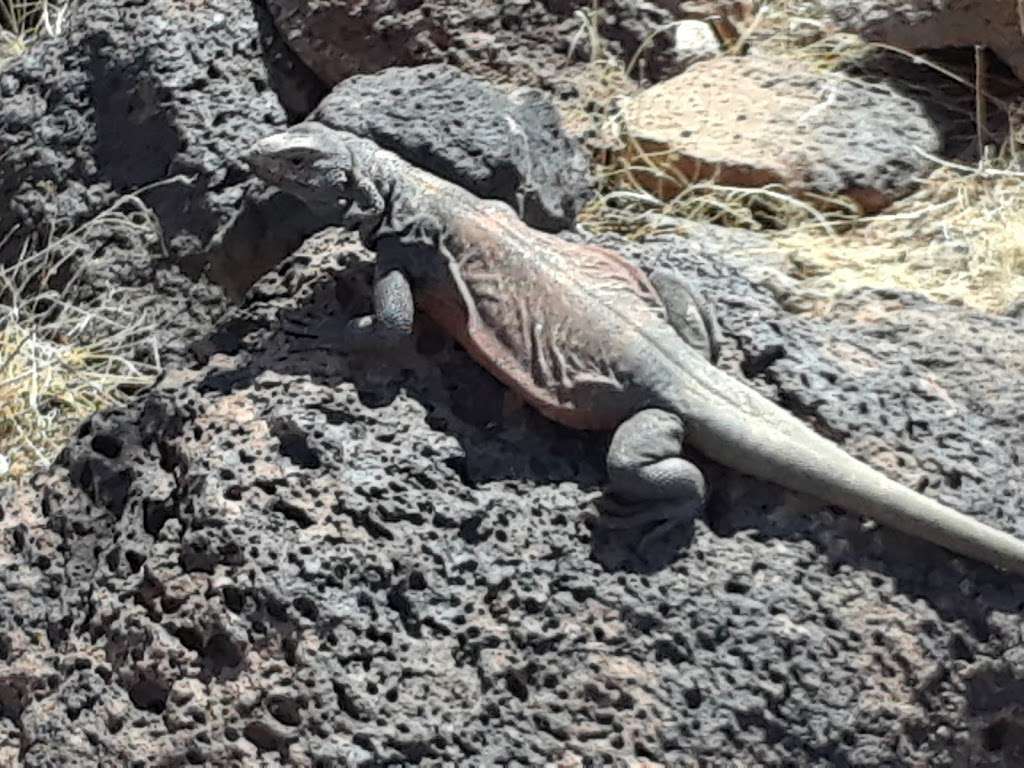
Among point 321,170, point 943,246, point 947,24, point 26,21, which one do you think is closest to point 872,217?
point 943,246

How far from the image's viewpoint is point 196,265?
14.3 feet

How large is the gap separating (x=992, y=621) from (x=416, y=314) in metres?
1.13

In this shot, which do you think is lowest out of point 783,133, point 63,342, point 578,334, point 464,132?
point 63,342

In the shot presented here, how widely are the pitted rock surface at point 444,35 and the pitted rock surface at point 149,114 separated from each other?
8cm

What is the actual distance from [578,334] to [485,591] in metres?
0.50

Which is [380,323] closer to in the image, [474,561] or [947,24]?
[474,561]

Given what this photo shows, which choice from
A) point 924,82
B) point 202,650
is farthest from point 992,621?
point 924,82

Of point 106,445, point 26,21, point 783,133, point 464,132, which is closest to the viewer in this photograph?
point 106,445

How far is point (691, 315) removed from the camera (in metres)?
3.12

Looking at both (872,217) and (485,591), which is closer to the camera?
(485,591)

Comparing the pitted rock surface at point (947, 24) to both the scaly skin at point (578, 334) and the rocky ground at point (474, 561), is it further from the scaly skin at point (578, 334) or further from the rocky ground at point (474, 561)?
the scaly skin at point (578, 334)

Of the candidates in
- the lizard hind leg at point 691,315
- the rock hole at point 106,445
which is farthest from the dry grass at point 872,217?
the rock hole at point 106,445

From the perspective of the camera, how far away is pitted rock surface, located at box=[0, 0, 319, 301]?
4.22 metres

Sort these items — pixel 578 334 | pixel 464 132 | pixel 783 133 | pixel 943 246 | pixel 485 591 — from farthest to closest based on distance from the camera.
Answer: pixel 783 133 < pixel 943 246 < pixel 464 132 < pixel 578 334 < pixel 485 591
